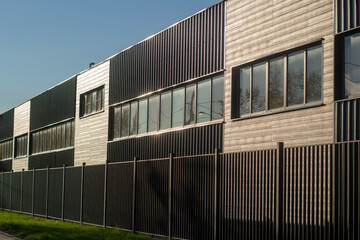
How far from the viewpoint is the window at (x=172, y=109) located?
17156 millimetres

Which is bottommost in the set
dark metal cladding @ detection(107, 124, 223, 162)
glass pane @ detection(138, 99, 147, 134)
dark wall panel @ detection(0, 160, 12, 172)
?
dark wall panel @ detection(0, 160, 12, 172)

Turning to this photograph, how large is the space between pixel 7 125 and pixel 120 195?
2736cm

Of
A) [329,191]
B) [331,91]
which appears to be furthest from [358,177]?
[331,91]

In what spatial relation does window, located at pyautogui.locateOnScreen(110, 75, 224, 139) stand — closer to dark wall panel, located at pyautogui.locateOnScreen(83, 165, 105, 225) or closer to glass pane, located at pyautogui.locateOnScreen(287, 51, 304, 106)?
dark wall panel, located at pyautogui.locateOnScreen(83, 165, 105, 225)

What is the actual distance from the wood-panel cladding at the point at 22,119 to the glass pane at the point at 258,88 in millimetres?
25137

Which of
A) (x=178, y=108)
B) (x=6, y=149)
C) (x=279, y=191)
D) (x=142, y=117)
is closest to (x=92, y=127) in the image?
(x=142, y=117)

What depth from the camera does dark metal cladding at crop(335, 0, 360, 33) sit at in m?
12.1

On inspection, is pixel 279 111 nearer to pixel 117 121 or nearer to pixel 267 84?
pixel 267 84

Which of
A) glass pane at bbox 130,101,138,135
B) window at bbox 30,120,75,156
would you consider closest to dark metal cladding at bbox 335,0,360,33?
glass pane at bbox 130,101,138,135

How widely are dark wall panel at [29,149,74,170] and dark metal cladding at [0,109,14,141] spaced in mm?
6661

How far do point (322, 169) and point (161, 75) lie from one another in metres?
10.9

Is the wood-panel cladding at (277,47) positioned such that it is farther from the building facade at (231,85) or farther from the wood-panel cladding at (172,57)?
the wood-panel cladding at (172,57)

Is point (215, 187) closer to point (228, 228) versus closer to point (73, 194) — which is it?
point (228, 228)

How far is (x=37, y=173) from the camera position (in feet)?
96.1
